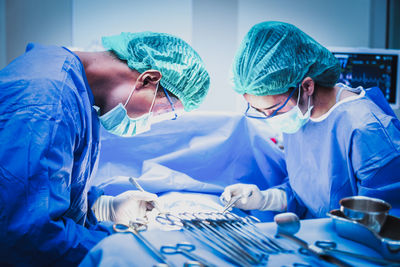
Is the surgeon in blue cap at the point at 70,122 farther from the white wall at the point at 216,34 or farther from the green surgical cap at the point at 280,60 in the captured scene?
the white wall at the point at 216,34

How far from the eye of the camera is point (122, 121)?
4.95 feet

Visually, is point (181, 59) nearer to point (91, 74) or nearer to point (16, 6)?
point (91, 74)

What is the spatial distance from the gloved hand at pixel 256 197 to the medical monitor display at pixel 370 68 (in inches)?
55.9

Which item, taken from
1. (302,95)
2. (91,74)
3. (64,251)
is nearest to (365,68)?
(302,95)

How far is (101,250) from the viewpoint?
761mm

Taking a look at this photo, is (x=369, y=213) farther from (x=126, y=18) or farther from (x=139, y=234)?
(x=126, y=18)

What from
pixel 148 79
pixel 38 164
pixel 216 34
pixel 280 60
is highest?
pixel 216 34

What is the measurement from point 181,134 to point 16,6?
191cm

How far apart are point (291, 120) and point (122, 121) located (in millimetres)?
928

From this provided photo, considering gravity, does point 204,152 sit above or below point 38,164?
below

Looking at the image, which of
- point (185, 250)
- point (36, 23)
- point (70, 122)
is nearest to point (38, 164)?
point (70, 122)

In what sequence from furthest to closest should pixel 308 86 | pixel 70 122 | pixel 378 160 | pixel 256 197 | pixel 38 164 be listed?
pixel 256 197 < pixel 308 86 < pixel 378 160 < pixel 70 122 < pixel 38 164

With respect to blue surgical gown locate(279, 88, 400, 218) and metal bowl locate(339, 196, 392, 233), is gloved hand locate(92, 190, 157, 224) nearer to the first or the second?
blue surgical gown locate(279, 88, 400, 218)

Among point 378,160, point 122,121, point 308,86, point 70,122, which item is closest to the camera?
point 70,122
